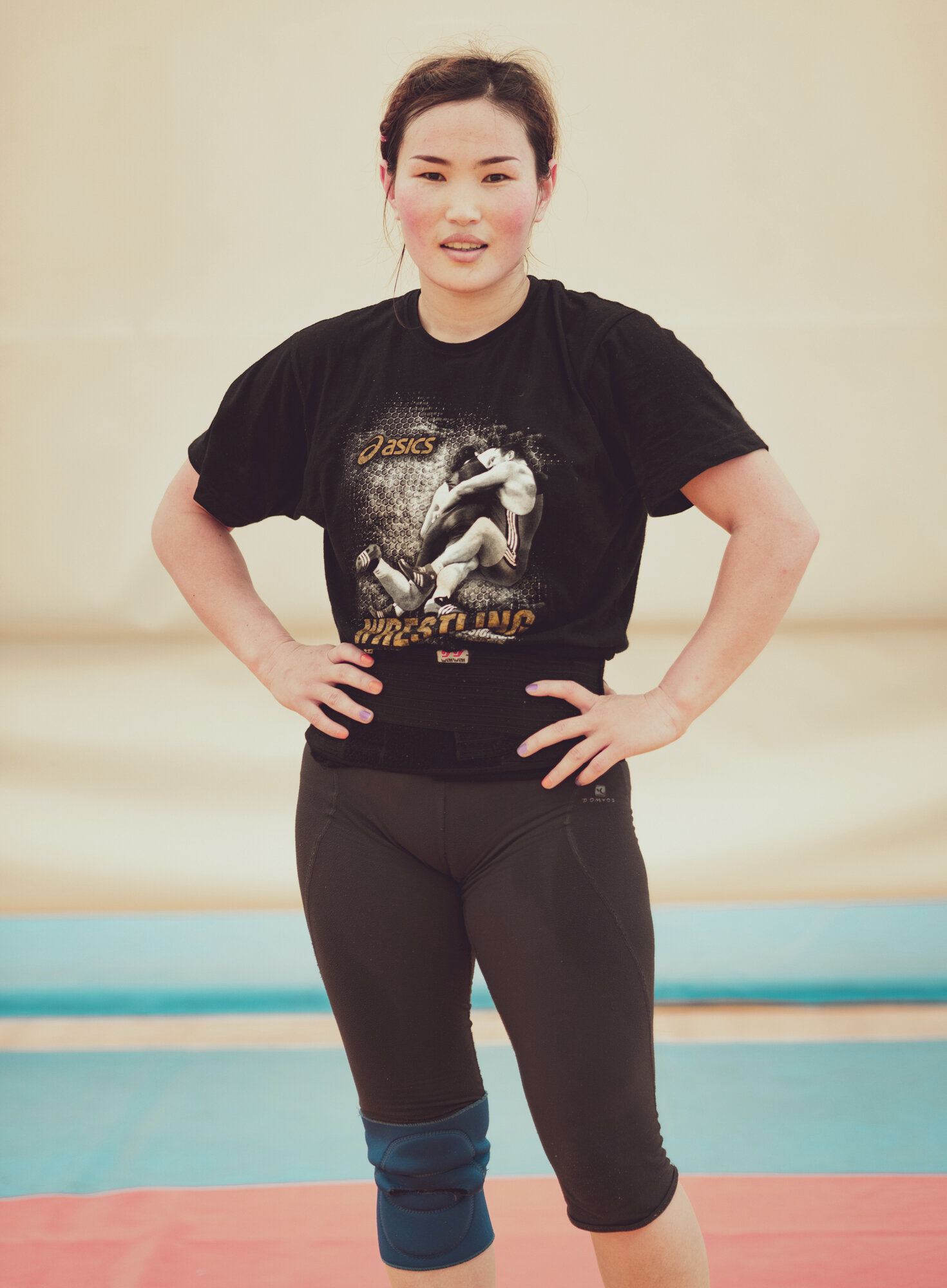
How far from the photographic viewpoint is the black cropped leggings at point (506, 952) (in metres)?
1.00

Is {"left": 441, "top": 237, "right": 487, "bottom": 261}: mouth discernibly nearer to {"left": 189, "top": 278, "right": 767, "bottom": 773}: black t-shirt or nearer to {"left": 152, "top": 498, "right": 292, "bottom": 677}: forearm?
{"left": 189, "top": 278, "right": 767, "bottom": 773}: black t-shirt

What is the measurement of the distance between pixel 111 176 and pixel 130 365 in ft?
1.29

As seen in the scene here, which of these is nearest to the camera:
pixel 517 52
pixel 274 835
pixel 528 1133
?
pixel 517 52

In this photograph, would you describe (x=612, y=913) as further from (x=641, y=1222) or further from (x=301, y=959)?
(x=301, y=959)

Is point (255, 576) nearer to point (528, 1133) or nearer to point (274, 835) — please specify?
point (274, 835)

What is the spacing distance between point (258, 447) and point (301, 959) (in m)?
1.57

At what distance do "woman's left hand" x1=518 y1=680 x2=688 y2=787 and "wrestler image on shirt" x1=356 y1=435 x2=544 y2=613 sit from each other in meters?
0.12

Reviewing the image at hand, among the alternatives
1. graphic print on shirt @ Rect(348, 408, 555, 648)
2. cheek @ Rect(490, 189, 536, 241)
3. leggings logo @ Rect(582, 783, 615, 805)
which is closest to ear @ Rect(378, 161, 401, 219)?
cheek @ Rect(490, 189, 536, 241)

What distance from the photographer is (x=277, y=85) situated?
8.03 ft

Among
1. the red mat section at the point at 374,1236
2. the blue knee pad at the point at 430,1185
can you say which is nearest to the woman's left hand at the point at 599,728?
the blue knee pad at the point at 430,1185


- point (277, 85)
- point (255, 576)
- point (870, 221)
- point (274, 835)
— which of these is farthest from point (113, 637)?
point (870, 221)

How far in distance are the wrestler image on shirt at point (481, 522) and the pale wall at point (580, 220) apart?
1498 mm

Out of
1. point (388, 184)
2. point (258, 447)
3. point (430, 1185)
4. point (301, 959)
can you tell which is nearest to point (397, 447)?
point (258, 447)

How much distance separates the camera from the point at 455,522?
3.47 feet
